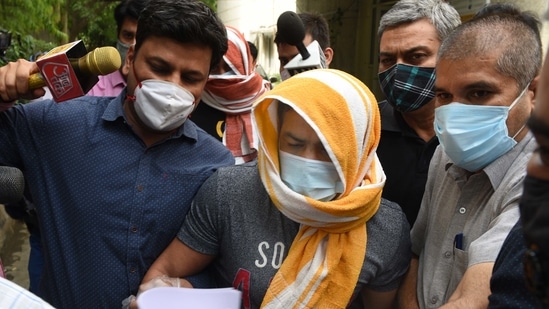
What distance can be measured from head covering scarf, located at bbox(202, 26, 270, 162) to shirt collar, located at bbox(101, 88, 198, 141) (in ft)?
3.70

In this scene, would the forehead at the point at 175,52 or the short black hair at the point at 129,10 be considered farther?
the short black hair at the point at 129,10

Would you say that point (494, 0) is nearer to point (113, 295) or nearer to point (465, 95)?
point (465, 95)

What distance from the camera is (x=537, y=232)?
83cm

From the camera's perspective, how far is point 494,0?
16.5ft

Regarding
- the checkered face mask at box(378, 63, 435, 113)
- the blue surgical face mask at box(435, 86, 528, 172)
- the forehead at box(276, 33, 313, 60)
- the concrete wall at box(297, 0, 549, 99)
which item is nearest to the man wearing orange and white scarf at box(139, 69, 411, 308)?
the blue surgical face mask at box(435, 86, 528, 172)

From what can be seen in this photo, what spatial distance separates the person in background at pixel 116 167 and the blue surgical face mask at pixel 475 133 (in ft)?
2.92

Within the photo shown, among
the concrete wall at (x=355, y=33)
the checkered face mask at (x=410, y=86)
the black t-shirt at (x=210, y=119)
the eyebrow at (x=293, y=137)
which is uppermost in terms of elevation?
the eyebrow at (x=293, y=137)

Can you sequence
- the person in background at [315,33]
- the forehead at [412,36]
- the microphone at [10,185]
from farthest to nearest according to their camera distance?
the person in background at [315,33] → the forehead at [412,36] → the microphone at [10,185]

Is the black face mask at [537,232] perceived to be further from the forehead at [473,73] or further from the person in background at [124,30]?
the person in background at [124,30]

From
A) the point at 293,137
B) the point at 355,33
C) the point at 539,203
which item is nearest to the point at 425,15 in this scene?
the point at 293,137

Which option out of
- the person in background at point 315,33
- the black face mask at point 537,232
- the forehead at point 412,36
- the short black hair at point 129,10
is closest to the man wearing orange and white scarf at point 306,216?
the forehead at point 412,36

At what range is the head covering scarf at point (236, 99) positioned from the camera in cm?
332

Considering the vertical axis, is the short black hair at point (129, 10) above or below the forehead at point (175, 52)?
below

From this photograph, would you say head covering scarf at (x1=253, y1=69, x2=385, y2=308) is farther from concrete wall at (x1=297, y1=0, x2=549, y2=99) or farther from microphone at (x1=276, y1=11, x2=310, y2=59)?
concrete wall at (x1=297, y1=0, x2=549, y2=99)
